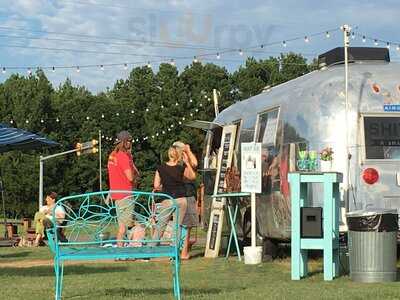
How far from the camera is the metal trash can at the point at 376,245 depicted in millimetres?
8367

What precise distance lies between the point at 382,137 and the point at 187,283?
11.1 feet

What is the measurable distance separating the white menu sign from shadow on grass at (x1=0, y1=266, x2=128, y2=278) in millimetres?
2311

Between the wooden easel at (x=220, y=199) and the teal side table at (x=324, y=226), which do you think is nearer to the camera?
the teal side table at (x=324, y=226)

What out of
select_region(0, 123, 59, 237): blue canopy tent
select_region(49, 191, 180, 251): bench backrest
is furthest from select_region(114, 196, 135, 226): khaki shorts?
select_region(0, 123, 59, 237): blue canopy tent

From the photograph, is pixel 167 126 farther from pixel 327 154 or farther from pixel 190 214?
pixel 327 154

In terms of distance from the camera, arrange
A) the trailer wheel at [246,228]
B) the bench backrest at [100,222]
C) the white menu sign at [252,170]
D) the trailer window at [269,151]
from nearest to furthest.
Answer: the bench backrest at [100,222]
the trailer window at [269,151]
the white menu sign at [252,170]
the trailer wheel at [246,228]

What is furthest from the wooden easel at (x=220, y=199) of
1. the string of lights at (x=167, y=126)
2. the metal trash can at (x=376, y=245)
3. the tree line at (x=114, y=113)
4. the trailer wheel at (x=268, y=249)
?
the string of lights at (x=167, y=126)

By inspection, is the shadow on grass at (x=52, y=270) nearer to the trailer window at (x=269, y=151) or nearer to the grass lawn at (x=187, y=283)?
the grass lawn at (x=187, y=283)

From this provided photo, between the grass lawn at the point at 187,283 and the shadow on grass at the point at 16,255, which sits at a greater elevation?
the grass lawn at the point at 187,283

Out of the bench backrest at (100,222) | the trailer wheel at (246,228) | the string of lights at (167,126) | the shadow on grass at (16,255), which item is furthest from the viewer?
the string of lights at (167,126)

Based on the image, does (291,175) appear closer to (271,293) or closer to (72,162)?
(271,293)

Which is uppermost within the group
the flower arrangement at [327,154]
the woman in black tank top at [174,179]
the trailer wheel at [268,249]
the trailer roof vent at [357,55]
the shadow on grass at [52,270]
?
the trailer roof vent at [357,55]

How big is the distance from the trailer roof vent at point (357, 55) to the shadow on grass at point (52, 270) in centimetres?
449

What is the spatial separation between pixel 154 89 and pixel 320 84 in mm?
42758
